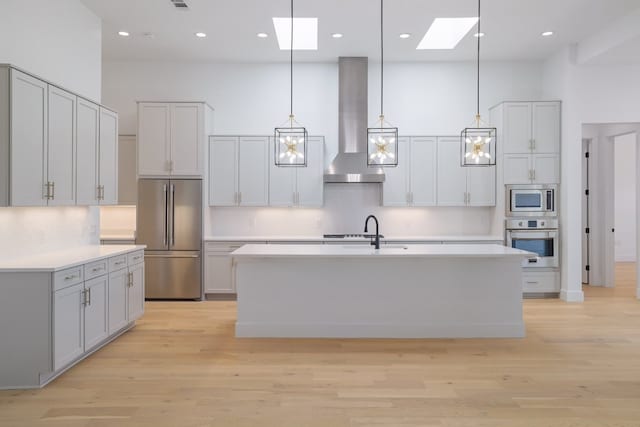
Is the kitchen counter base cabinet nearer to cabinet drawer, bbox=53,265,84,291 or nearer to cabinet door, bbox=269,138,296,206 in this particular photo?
cabinet drawer, bbox=53,265,84,291

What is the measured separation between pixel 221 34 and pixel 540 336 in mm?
5390

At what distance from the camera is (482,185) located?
6.95 metres

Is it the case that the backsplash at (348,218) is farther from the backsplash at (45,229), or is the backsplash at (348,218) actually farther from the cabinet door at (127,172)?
the backsplash at (45,229)

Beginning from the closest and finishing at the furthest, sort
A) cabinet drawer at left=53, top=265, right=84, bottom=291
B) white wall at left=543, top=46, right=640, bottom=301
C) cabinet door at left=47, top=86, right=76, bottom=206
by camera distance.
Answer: cabinet drawer at left=53, top=265, right=84, bottom=291, cabinet door at left=47, top=86, right=76, bottom=206, white wall at left=543, top=46, right=640, bottom=301

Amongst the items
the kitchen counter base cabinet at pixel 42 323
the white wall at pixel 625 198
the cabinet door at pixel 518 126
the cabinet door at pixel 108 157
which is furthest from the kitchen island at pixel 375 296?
the white wall at pixel 625 198

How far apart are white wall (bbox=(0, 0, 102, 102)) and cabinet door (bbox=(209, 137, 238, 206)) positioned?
6.13 feet

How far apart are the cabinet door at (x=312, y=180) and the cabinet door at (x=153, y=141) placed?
1.98 m

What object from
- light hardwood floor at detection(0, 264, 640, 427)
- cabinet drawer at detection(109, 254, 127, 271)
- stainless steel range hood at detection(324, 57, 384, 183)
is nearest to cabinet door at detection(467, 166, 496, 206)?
stainless steel range hood at detection(324, 57, 384, 183)

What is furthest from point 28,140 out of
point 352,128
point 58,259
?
point 352,128

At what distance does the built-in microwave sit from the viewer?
6.60 metres

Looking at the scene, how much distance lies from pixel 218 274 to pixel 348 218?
224cm

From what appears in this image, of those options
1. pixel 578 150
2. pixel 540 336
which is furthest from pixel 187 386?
pixel 578 150

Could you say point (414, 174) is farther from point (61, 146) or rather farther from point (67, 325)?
point (67, 325)

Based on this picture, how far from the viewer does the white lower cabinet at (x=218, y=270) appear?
6.65m
